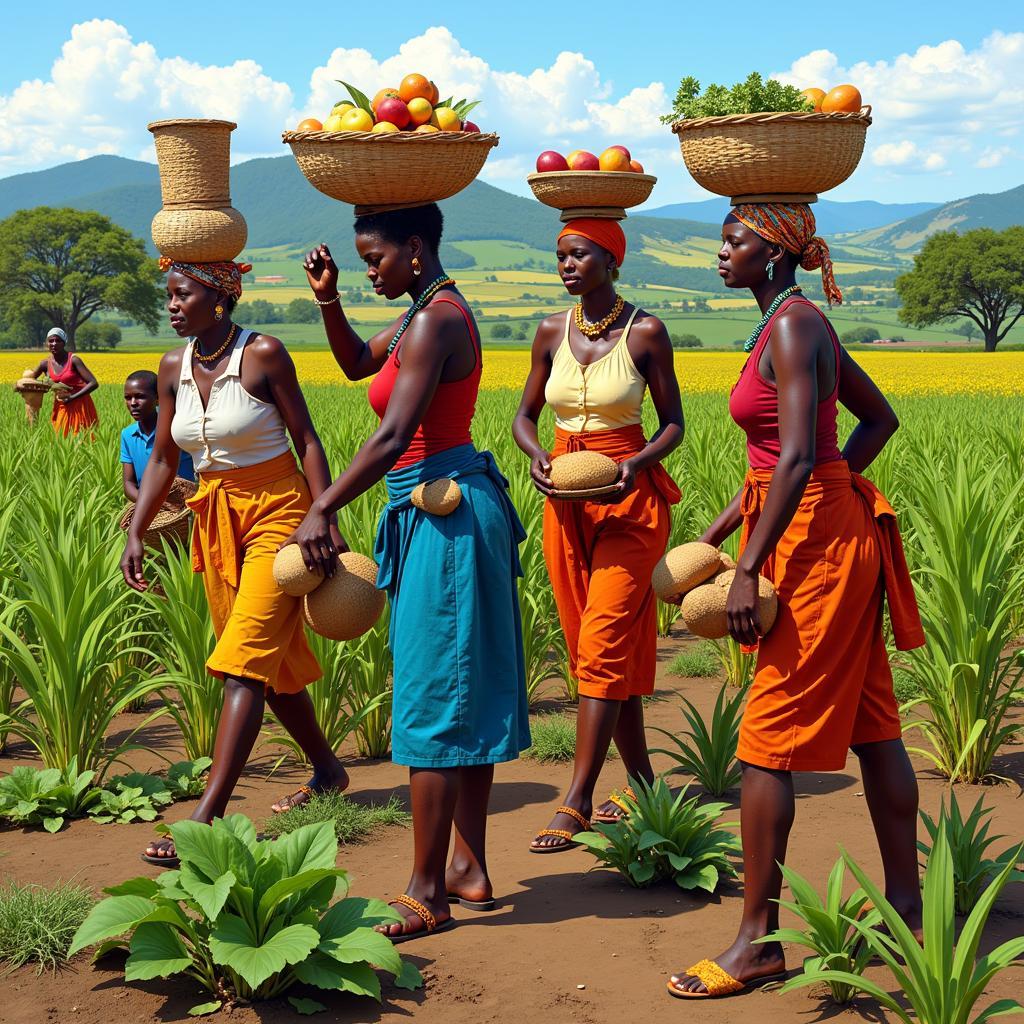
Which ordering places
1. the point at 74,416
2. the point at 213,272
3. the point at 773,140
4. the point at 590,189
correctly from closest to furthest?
the point at 773,140, the point at 213,272, the point at 590,189, the point at 74,416

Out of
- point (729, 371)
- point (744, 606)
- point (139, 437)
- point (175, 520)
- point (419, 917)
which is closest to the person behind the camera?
point (744, 606)

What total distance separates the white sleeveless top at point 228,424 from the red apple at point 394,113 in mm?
1007

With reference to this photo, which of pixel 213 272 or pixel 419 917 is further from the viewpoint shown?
pixel 213 272

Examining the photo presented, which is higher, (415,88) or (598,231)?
(415,88)

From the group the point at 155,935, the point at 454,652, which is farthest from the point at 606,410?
the point at 155,935

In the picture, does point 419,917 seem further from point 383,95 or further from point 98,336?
point 98,336

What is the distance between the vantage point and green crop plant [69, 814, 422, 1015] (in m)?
2.92

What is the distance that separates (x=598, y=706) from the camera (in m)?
4.16

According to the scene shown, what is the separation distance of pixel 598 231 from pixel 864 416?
1.40 meters

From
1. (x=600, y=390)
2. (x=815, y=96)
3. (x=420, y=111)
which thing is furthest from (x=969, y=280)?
(x=420, y=111)

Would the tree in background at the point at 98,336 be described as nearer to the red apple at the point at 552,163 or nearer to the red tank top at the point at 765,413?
the red apple at the point at 552,163

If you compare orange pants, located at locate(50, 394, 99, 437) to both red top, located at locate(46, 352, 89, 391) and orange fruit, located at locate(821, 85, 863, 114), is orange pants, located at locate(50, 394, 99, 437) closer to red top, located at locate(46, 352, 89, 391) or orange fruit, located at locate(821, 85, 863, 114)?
red top, located at locate(46, 352, 89, 391)

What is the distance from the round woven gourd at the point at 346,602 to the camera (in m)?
3.50

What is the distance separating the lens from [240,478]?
414cm
